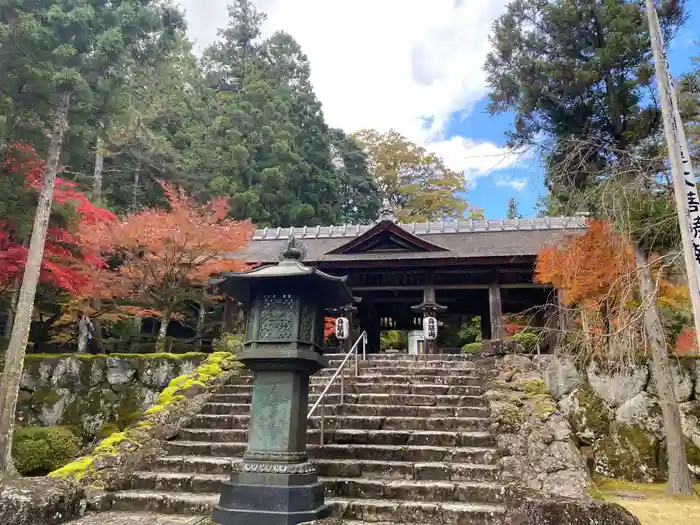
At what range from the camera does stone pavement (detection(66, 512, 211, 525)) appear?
480 cm

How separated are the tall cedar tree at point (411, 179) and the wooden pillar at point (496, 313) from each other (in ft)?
48.9

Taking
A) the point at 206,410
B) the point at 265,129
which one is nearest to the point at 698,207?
the point at 206,410

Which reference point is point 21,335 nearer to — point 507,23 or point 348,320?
point 348,320

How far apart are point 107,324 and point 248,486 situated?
47.3 ft

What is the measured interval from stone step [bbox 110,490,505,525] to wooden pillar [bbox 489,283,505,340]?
27.5 feet

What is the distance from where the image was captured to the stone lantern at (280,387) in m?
4.58

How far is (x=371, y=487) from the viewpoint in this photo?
17.7ft

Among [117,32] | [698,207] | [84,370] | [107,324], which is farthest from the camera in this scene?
[107,324]

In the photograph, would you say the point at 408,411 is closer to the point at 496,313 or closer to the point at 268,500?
the point at 268,500

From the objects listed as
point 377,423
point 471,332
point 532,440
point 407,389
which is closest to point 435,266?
point 407,389

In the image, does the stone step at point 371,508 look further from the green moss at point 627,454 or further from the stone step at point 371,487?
the green moss at point 627,454

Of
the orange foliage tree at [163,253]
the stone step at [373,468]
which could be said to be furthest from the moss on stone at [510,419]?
the orange foliage tree at [163,253]

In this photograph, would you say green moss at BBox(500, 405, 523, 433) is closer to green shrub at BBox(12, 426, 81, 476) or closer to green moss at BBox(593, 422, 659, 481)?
green moss at BBox(593, 422, 659, 481)

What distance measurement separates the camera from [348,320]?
539 inches
